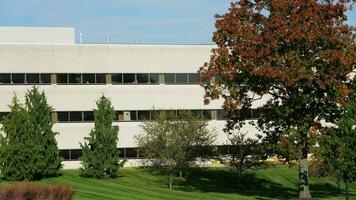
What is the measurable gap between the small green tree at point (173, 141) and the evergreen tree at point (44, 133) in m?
6.25

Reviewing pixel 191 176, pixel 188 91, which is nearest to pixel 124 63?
pixel 188 91

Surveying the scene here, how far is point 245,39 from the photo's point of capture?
35.4m

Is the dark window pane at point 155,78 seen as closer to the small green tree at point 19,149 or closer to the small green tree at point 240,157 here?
the small green tree at point 240,157

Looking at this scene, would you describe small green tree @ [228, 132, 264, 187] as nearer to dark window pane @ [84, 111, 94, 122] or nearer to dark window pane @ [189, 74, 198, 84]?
dark window pane @ [189, 74, 198, 84]

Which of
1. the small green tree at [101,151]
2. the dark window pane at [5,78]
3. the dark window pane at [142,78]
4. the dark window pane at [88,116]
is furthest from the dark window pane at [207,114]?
the dark window pane at [5,78]

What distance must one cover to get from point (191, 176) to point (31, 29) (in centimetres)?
1951

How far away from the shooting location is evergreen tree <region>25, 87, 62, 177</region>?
142ft

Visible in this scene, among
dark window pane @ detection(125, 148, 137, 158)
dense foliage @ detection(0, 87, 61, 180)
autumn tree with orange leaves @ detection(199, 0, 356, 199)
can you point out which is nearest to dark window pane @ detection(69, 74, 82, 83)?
dark window pane @ detection(125, 148, 137, 158)

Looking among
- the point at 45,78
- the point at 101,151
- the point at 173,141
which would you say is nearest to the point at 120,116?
the point at 45,78

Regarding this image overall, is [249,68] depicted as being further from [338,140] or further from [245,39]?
[338,140]

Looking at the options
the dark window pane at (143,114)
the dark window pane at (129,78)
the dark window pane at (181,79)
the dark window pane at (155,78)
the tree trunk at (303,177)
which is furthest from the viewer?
the dark window pane at (181,79)

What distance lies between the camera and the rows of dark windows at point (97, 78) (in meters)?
55.1

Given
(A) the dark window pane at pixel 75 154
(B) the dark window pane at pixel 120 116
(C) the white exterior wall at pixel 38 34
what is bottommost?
(A) the dark window pane at pixel 75 154

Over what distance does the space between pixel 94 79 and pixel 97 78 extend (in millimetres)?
284
